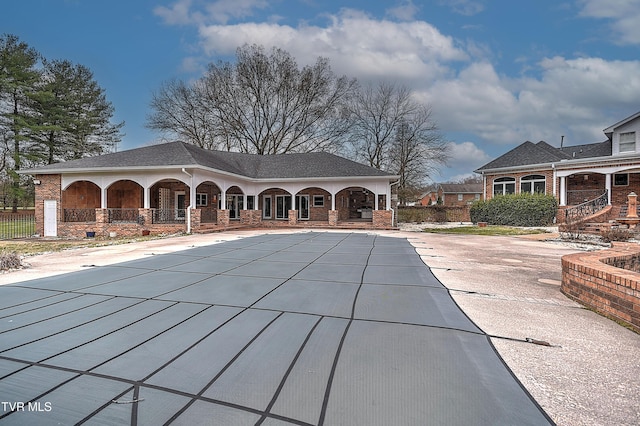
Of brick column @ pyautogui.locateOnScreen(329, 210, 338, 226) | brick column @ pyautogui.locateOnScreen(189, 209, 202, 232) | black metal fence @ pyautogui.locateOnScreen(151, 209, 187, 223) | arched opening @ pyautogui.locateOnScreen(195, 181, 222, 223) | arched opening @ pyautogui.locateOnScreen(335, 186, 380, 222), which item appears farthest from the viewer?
arched opening @ pyautogui.locateOnScreen(335, 186, 380, 222)

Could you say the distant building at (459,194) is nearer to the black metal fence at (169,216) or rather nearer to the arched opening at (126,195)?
the black metal fence at (169,216)

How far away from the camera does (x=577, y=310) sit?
3682mm

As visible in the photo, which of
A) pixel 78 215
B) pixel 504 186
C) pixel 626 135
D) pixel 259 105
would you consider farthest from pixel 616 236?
pixel 259 105

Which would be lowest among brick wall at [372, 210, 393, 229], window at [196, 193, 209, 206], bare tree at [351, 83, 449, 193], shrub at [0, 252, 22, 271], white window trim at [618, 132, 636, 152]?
shrub at [0, 252, 22, 271]

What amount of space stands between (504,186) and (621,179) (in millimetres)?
5815

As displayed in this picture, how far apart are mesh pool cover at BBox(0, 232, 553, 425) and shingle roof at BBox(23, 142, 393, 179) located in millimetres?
11440

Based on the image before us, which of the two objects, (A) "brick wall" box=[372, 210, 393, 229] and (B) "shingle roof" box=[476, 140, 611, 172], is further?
(B) "shingle roof" box=[476, 140, 611, 172]

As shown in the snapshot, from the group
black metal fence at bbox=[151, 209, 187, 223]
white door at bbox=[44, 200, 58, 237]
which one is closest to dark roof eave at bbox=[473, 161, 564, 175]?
black metal fence at bbox=[151, 209, 187, 223]

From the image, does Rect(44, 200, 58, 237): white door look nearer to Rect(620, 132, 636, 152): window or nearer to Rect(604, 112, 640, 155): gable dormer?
Rect(604, 112, 640, 155): gable dormer

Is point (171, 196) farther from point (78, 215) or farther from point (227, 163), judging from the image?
point (78, 215)

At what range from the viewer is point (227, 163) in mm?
18906

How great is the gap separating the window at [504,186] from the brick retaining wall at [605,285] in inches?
711

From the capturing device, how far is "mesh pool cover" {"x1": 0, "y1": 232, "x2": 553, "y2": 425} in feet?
5.83

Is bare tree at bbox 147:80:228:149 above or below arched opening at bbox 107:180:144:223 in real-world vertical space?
above
